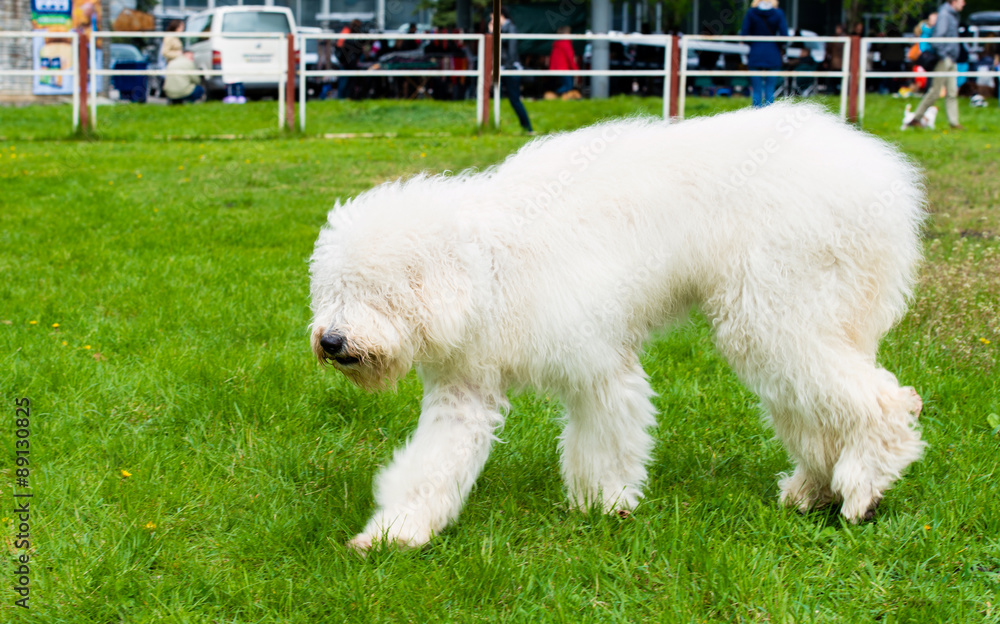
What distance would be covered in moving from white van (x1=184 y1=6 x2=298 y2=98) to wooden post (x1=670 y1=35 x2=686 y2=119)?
30.8 ft

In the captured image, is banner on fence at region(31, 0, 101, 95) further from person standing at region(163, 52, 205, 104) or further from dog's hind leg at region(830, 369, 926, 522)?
dog's hind leg at region(830, 369, 926, 522)

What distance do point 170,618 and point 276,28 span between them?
21351mm

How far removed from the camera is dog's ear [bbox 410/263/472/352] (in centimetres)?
304

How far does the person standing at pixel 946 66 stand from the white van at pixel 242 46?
1200cm

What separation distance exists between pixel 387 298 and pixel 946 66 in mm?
14486

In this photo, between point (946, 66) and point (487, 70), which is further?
point (946, 66)

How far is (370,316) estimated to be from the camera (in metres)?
3.03

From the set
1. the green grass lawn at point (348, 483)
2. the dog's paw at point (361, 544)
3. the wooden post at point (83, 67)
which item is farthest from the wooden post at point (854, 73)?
the dog's paw at point (361, 544)

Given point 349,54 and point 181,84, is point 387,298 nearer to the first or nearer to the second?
point 181,84

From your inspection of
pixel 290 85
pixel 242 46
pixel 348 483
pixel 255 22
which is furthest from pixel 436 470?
pixel 255 22

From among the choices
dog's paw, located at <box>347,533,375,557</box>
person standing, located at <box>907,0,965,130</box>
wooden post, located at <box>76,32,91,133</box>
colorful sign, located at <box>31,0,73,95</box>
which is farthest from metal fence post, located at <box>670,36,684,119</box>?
colorful sign, located at <box>31,0,73,95</box>

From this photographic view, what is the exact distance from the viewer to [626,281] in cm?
319

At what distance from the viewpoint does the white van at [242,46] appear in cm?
2058

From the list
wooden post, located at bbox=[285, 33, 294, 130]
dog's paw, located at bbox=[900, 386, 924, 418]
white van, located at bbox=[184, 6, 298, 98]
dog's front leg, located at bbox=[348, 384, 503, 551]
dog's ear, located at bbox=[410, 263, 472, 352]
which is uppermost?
white van, located at bbox=[184, 6, 298, 98]
